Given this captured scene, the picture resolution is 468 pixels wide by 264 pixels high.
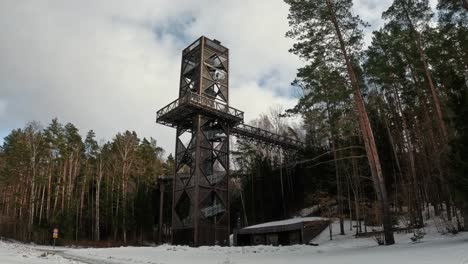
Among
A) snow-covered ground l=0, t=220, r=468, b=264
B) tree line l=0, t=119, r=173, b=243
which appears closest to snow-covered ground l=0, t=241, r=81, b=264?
snow-covered ground l=0, t=220, r=468, b=264

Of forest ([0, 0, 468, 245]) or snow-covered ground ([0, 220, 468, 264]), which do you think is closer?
snow-covered ground ([0, 220, 468, 264])

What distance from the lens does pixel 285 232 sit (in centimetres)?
2128

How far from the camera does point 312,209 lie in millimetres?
28656

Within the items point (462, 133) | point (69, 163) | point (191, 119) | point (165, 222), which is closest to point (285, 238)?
point (191, 119)

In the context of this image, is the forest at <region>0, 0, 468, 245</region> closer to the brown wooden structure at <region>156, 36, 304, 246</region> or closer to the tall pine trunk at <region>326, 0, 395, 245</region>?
the tall pine trunk at <region>326, 0, 395, 245</region>

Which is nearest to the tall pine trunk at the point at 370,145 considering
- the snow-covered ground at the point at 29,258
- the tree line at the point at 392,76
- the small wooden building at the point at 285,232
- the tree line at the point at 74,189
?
the tree line at the point at 392,76

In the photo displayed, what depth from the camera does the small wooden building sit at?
1961 cm

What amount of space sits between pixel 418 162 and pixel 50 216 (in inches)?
1275

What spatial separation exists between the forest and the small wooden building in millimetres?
1240

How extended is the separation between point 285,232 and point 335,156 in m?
5.57

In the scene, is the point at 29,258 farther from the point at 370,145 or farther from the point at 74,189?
the point at 74,189

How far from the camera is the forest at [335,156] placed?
13.9 metres

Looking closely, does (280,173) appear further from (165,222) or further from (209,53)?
(165,222)

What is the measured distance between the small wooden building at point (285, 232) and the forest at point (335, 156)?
48.8 inches
